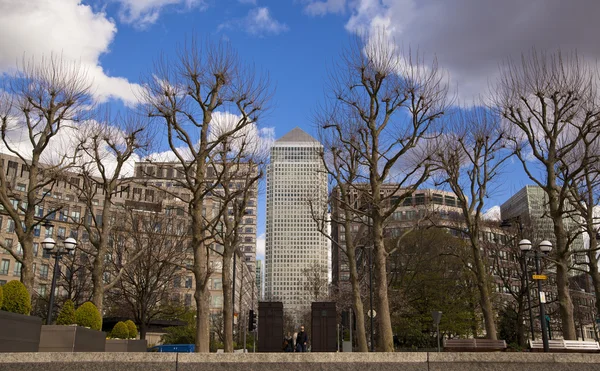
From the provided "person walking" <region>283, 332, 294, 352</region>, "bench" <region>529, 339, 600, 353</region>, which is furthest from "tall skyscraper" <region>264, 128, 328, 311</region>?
"bench" <region>529, 339, 600, 353</region>

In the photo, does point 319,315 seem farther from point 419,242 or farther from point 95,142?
point 419,242

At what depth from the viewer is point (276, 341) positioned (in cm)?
2592

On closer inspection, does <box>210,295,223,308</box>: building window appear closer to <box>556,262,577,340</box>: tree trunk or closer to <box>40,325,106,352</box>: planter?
<box>556,262,577,340</box>: tree trunk

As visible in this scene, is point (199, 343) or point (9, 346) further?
point (199, 343)

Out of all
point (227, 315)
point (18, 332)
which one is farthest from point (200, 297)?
point (18, 332)

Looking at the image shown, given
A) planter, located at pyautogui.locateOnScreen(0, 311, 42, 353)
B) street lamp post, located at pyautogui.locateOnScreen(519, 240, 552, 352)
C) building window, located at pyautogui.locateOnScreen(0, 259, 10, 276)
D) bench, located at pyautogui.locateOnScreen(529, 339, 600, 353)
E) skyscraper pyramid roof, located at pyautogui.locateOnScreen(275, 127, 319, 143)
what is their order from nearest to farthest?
1. planter, located at pyautogui.locateOnScreen(0, 311, 42, 353)
2. bench, located at pyautogui.locateOnScreen(529, 339, 600, 353)
3. street lamp post, located at pyautogui.locateOnScreen(519, 240, 552, 352)
4. building window, located at pyautogui.locateOnScreen(0, 259, 10, 276)
5. skyscraper pyramid roof, located at pyautogui.locateOnScreen(275, 127, 319, 143)

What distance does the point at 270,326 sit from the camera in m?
26.0

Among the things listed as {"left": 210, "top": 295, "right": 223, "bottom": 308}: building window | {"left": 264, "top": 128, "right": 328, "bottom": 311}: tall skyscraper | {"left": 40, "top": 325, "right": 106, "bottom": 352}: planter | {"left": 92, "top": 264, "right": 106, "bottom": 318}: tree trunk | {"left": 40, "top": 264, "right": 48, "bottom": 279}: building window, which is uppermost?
{"left": 264, "top": 128, "right": 328, "bottom": 311}: tall skyscraper

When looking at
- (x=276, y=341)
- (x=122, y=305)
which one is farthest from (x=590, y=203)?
(x=122, y=305)

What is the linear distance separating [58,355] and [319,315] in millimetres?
19619

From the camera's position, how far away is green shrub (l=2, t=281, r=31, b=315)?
10641mm

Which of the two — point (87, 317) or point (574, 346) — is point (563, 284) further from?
point (87, 317)

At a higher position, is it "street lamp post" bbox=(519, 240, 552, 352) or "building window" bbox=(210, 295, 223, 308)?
"building window" bbox=(210, 295, 223, 308)

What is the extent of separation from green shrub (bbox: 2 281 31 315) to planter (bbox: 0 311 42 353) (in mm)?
714
